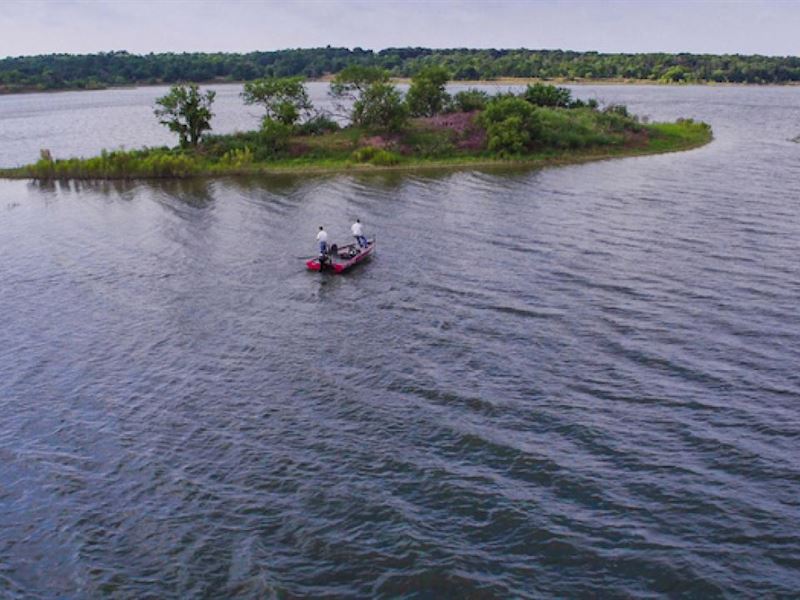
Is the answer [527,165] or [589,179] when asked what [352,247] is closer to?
[589,179]

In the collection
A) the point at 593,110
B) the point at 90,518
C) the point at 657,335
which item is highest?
the point at 593,110

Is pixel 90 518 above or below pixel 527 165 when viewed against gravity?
below

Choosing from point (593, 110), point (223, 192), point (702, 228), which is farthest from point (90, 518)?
point (593, 110)

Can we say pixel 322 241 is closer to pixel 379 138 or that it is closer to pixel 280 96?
pixel 379 138

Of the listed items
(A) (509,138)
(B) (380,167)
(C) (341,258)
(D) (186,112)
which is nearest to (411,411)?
(C) (341,258)

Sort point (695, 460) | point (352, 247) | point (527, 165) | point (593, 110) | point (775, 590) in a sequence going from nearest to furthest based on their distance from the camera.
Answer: point (775, 590)
point (695, 460)
point (352, 247)
point (527, 165)
point (593, 110)
